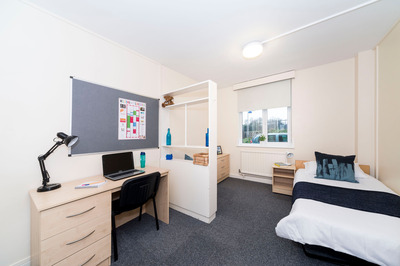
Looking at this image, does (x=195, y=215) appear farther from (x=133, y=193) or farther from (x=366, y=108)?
(x=366, y=108)

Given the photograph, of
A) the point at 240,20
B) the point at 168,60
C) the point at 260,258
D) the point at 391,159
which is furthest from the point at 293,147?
the point at 168,60

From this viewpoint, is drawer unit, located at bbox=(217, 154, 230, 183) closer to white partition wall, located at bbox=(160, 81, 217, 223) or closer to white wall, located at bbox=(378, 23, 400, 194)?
white partition wall, located at bbox=(160, 81, 217, 223)

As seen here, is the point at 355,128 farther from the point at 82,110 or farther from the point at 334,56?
the point at 82,110

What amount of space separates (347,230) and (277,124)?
8.86ft

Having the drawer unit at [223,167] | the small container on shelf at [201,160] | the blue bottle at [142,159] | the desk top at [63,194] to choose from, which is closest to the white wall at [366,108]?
the drawer unit at [223,167]

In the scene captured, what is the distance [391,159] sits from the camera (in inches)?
76.8

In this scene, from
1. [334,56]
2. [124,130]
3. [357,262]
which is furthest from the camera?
[334,56]

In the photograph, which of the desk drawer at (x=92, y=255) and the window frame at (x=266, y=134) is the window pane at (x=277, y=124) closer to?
the window frame at (x=266, y=134)

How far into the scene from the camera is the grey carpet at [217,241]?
1446 millimetres

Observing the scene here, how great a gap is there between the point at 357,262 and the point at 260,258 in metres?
0.90

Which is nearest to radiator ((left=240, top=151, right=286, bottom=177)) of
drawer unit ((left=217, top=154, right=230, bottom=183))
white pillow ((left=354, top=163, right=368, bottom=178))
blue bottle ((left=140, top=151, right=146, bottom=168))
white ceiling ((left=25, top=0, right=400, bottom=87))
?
drawer unit ((left=217, top=154, right=230, bottom=183))

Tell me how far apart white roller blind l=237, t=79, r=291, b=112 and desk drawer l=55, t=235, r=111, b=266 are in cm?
373

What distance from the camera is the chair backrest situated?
146 centimetres

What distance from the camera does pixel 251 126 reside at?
392 cm
